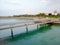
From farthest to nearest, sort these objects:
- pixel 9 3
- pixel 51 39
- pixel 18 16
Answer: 1. pixel 51 39
2. pixel 18 16
3. pixel 9 3

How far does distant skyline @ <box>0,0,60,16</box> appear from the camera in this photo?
6.69 ft

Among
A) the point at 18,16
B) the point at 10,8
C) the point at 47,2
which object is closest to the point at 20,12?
the point at 18,16

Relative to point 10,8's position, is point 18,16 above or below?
below

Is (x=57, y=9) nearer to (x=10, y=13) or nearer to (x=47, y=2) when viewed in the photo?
(x=47, y=2)

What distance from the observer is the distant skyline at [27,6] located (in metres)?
2.04

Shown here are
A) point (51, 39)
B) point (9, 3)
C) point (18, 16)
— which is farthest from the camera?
point (51, 39)

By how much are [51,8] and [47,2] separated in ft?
0.53

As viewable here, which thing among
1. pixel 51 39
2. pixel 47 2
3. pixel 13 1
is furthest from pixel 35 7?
pixel 51 39

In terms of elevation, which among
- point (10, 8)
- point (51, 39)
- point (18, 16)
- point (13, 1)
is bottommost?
point (51, 39)

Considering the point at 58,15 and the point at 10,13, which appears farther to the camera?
the point at 58,15

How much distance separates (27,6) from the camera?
226 centimetres

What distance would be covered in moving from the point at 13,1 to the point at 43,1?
0.65m

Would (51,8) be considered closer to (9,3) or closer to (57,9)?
(57,9)

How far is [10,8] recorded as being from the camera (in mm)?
2088
